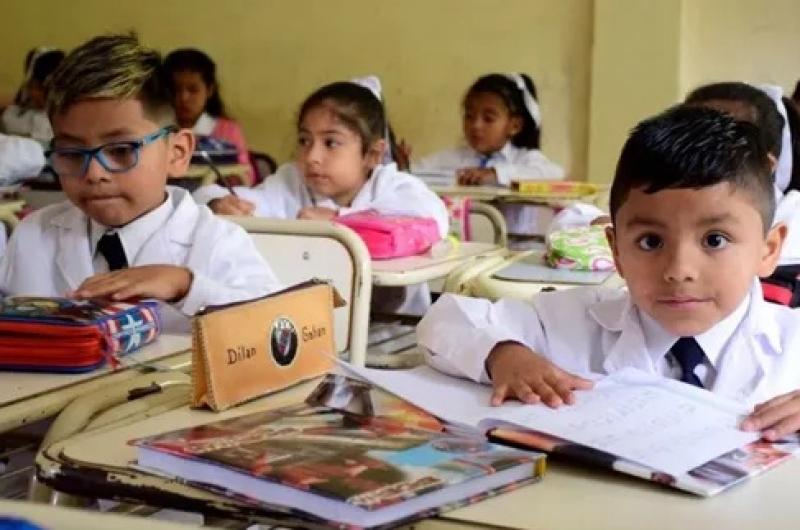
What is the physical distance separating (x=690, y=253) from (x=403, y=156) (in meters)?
3.94

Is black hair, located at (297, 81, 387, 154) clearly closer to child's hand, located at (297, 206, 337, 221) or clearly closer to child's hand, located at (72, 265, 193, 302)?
child's hand, located at (297, 206, 337, 221)

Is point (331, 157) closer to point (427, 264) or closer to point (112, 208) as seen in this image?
point (427, 264)

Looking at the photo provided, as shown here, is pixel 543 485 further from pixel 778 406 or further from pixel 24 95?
pixel 24 95

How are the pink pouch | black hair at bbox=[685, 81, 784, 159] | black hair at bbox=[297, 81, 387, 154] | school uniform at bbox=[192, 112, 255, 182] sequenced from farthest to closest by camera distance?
school uniform at bbox=[192, 112, 255, 182] → black hair at bbox=[297, 81, 387, 154] → the pink pouch → black hair at bbox=[685, 81, 784, 159]

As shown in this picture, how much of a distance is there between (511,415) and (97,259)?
1.16 meters

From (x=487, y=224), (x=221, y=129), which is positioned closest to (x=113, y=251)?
(x=487, y=224)

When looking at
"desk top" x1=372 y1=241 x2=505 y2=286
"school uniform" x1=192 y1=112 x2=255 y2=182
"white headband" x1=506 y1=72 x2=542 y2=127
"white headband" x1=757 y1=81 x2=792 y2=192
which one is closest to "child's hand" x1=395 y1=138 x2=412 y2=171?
"white headband" x1=506 y1=72 x2=542 y2=127

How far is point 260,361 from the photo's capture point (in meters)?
1.39

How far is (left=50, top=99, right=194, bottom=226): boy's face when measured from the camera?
2.13 meters

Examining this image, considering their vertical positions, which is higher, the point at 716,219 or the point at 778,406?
the point at 716,219

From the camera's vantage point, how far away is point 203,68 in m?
6.57

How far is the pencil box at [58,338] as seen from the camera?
59.4 inches

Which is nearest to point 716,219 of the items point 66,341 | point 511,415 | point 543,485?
point 511,415

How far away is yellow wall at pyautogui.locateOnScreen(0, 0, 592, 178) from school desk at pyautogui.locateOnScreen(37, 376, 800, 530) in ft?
15.8
